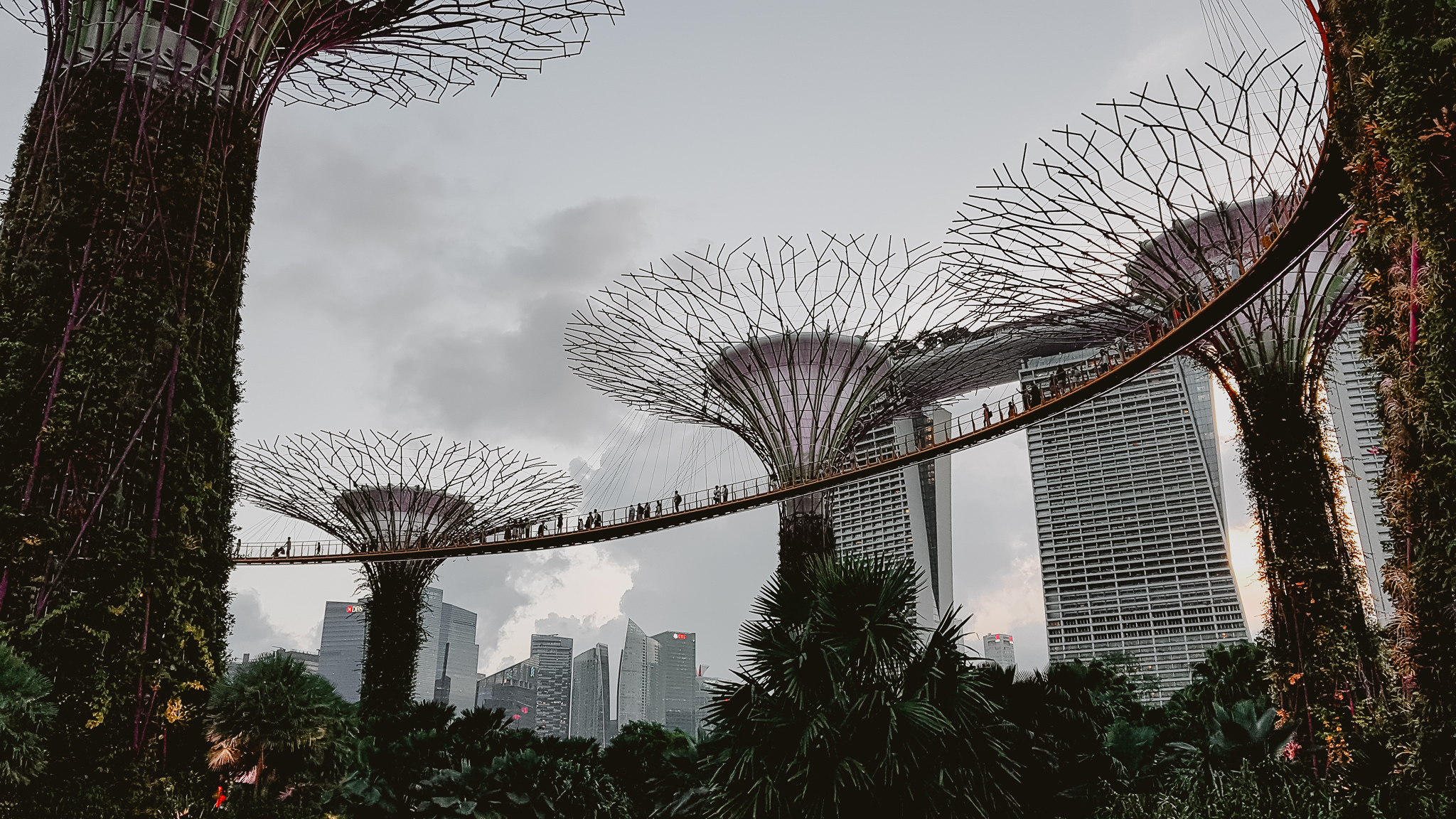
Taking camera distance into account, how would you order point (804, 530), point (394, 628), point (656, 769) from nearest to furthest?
1. point (656, 769)
2. point (804, 530)
3. point (394, 628)

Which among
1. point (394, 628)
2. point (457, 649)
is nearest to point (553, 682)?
point (457, 649)

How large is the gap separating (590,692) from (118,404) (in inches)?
4512

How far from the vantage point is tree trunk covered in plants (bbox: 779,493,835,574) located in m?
19.5

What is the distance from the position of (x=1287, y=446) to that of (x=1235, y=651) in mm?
13016

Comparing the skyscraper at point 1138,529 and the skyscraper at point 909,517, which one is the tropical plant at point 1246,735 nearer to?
the skyscraper at point 1138,529

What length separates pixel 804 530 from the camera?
64.3 feet

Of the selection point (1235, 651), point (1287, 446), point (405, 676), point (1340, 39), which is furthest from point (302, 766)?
point (1235, 651)

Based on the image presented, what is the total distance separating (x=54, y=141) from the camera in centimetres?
990

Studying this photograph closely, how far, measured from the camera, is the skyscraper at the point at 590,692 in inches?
4341

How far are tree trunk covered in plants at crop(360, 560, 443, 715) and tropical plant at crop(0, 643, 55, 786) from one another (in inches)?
730

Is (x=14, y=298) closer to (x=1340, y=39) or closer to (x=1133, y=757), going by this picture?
(x=1340, y=39)

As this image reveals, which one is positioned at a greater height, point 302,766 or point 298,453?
point 298,453

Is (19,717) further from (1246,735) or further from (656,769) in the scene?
(656,769)

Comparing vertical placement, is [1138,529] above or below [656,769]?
above
